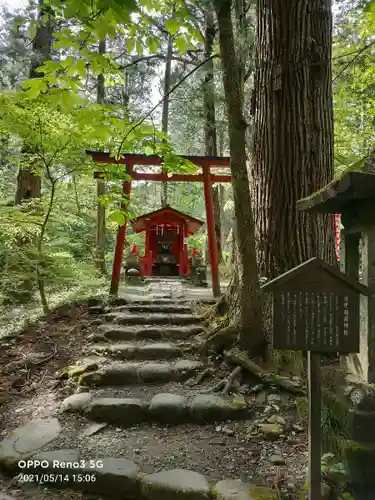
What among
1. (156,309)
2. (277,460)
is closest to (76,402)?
(277,460)

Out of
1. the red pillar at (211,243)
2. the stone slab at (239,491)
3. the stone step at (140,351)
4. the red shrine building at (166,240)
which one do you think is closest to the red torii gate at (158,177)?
the red pillar at (211,243)

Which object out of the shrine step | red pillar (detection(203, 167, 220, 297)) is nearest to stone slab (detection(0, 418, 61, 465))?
the shrine step

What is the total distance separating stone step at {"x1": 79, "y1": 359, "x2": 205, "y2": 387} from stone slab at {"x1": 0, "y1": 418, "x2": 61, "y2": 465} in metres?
0.70

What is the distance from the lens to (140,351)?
4520 mm

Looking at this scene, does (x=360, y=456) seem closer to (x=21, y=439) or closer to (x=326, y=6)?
(x=21, y=439)

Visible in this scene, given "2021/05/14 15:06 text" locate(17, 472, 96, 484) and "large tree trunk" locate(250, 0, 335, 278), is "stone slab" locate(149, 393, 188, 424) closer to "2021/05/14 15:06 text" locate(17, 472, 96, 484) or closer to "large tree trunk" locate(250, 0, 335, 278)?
"2021/05/14 15:06 text" locate(17, 472, 96, 484)

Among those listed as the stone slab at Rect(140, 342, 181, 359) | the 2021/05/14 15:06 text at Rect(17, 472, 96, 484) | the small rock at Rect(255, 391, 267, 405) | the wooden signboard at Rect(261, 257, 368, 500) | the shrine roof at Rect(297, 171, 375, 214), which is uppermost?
the shrine roof at Rect(297, 171, 375, 214)

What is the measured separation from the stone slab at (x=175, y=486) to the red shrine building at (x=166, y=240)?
9.19 m

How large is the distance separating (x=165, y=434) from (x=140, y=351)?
4.83 feet

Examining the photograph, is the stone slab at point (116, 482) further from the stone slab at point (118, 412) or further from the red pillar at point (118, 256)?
the red pillar at point (118, 256)

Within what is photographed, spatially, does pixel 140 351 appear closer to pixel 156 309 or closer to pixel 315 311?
pixel 156 309

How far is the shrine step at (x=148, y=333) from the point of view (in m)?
5.02

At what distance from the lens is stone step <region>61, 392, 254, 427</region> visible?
3281mm

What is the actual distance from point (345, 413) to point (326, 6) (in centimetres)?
437
